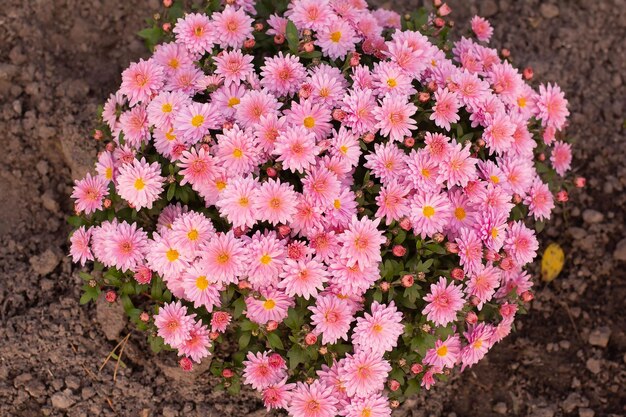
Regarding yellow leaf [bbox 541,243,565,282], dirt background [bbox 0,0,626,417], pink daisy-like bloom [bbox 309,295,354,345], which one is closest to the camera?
pink daisy-like bloom [bbox 309,295,354,345]

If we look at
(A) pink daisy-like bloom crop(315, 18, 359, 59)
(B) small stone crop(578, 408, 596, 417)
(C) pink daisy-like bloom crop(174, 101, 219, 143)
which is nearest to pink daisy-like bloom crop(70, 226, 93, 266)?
(C) pink daisy-like bloom crop(174, 101, 219, 143)

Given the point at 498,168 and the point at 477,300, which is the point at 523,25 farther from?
the point at 477,300

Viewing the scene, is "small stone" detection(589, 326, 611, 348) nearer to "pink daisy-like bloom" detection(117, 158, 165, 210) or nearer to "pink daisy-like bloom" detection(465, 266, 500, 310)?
"pink daisy-like bloom" detection(465, 266, 500, 310)

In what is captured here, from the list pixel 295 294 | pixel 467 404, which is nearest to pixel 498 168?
pixel 295 294

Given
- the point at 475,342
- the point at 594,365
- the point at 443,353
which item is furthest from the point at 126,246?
the point at 594,365

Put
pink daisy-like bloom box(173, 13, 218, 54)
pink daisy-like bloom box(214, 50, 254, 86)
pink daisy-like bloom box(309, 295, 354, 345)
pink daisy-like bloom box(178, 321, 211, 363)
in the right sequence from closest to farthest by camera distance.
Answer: pink daisy-like bloom box(309, 295, 354, 345) → pink daisy-like bloom box(178, 321, 211, 363) → pink daisy-like bloom box(214, 50, 254, 86) → pink daisy-like bloom box(173, 13, 218, 54)

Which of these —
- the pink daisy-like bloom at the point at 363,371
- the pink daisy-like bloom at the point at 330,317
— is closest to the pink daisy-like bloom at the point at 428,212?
the pink daisy-like bloom at the point at 330,317

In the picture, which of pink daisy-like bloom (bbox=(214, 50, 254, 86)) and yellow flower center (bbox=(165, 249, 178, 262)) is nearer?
yellow flower center (bbox=(165, 249, 178, 262))

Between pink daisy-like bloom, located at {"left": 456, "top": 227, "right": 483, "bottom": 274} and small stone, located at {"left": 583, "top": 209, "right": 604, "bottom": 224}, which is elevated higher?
small stone, located at {"left": 583, "top": 209, "right": 604, "bottom": 224}
